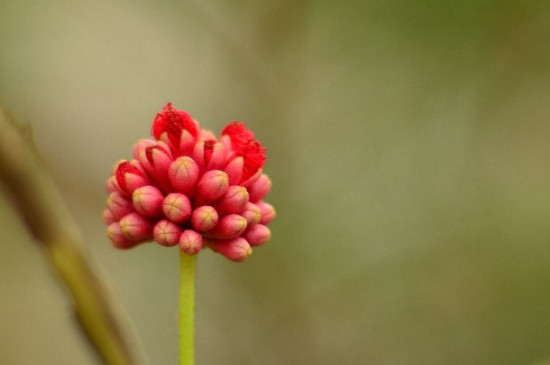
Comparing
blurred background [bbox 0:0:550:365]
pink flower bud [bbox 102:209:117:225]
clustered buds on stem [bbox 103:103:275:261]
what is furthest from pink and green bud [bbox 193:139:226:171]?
blurred background [bbox 0:0:550:365]

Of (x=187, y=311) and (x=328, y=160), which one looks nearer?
(x=187, y=311)

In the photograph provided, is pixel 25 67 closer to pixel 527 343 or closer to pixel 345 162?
pixel 345 162

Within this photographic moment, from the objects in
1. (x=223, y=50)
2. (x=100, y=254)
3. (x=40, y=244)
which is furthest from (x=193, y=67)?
(x=40, y=244)

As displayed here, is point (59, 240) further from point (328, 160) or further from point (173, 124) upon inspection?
point (328, 160)

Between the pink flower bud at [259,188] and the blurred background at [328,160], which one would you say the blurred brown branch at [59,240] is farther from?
the blurred background at [328,160]

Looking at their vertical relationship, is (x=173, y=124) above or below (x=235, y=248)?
above

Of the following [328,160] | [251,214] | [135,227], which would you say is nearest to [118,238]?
[135,227]

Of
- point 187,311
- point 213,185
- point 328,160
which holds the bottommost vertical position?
point 187,311
